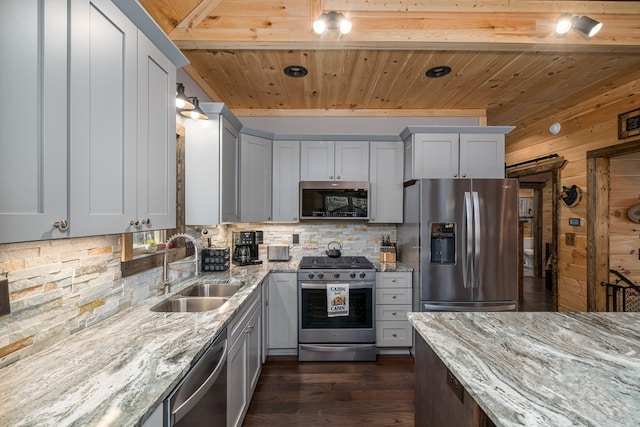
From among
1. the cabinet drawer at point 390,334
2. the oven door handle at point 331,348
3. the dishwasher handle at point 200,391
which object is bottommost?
the oven door handle at point 331,348

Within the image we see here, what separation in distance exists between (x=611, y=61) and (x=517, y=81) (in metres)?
0.66

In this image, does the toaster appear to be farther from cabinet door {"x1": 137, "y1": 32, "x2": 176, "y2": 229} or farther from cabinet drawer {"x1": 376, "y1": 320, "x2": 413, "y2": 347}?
cabinet door {"x1": 137, "y1": 32, "x2": 176, "y2": 229}

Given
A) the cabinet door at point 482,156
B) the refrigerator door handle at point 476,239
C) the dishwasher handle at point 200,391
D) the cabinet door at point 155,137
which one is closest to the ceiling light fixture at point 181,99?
the cabinet door at point 155,137

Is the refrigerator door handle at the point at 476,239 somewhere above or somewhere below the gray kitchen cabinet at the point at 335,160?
below

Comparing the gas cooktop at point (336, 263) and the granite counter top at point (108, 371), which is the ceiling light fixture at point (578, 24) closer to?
the gas cooktop at point (336, 263)

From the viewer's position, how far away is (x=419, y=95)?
3.10 m

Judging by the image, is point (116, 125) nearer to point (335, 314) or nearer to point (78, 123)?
point (78, 123)

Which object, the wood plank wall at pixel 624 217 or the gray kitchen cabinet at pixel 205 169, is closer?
the gray kitchen cabinet at pixel 205 169

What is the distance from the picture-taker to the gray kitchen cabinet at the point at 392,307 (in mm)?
2902

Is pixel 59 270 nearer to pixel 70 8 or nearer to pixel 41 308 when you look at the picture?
pixel 41 308

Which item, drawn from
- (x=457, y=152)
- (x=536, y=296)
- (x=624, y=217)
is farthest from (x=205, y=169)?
(x=536, y=296)

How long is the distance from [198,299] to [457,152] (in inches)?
108

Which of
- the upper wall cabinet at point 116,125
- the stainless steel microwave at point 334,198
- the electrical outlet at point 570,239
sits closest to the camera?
the upper wall cabinet at point 116,125

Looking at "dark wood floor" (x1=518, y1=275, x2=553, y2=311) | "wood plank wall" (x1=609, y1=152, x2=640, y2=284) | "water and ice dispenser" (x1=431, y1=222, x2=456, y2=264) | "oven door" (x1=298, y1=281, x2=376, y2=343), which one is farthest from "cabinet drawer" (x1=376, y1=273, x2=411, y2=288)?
"dark wood floor" (x1=518, y1=275, x2=553, y2=311)
